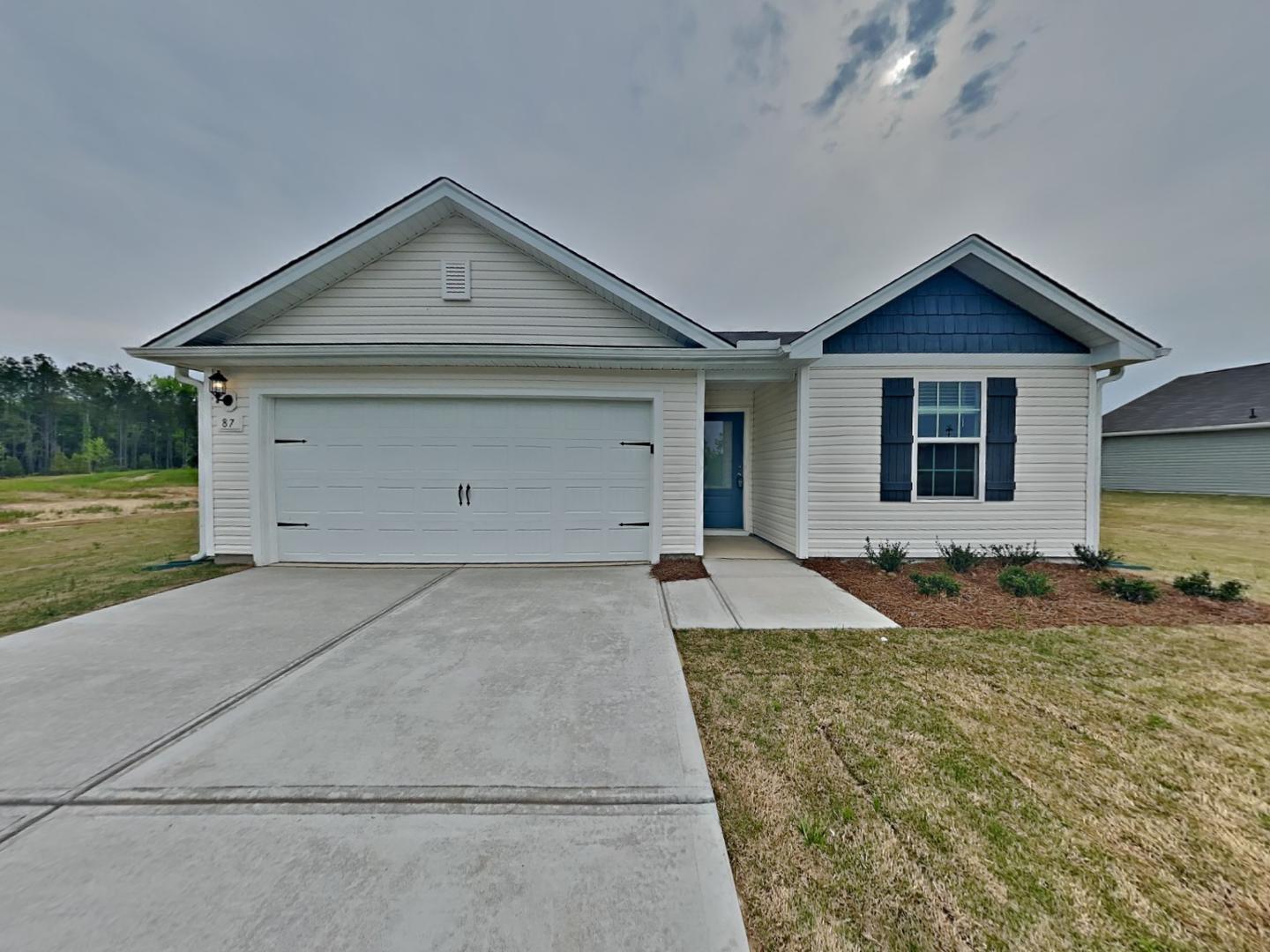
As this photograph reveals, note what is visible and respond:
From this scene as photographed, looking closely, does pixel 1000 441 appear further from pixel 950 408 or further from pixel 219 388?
pixel 219 388

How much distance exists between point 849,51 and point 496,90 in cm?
808

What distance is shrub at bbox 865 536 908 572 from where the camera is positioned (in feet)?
19.8

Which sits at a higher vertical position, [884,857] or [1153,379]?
[1153,379]

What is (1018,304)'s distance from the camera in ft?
21.7

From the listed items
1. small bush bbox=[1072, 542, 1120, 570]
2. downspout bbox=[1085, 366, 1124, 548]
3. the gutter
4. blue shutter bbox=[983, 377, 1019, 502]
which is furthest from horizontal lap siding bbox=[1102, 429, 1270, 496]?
the gutter

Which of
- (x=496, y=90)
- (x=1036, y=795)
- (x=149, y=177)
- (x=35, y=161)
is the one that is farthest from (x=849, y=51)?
(x=35, y=161)

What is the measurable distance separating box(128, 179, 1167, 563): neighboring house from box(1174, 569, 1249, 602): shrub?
156 centimetres

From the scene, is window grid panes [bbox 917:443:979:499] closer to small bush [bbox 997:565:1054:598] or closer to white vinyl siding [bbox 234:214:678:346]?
small bush [bbox 997:565:1054:598]

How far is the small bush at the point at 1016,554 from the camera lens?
6227 millimetres

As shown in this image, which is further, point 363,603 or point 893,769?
point 363,603

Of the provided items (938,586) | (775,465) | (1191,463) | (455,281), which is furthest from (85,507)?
(1191,463)

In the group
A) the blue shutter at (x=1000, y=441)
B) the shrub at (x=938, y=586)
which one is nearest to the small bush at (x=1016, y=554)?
the blue shutter at (x=1000, y=441)

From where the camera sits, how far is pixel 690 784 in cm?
213

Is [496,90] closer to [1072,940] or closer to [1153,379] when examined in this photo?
[1072,940]
